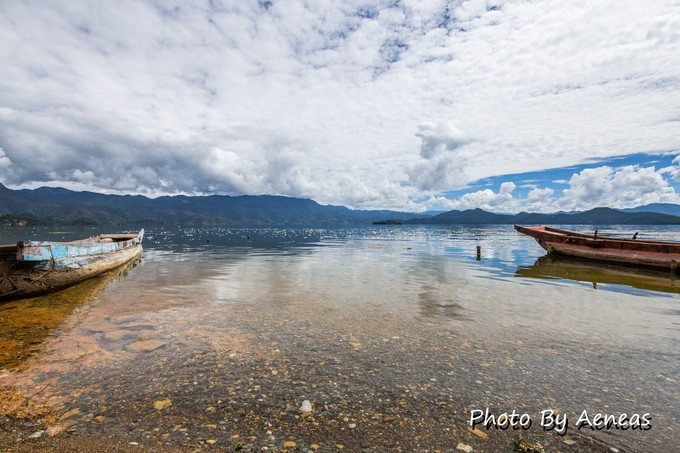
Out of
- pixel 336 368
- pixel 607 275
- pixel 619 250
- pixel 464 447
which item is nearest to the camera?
pixel 464 447

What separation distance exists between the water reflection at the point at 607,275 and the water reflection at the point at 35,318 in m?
29.5

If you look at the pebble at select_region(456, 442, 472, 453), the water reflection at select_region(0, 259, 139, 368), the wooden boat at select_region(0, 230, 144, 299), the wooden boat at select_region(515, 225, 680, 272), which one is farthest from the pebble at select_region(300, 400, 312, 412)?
the wooden boat at select_region(515, 225, 680, 272)

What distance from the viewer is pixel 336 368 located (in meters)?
8.72

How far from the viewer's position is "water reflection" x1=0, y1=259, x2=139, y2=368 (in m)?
9.79

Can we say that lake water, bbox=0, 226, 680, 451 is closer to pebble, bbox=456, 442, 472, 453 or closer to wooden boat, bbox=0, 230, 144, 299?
pebble, bbox=456, 442, 472, 453

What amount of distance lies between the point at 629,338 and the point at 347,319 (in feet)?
33.3

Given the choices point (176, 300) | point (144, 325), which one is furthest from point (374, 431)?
point (176, 300)

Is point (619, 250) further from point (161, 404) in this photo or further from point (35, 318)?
point (35, 318)

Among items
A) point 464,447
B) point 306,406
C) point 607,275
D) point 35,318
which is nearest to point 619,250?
point 607,275

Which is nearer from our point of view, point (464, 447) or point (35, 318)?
point (464, 447)

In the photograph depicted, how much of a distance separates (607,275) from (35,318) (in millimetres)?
38143

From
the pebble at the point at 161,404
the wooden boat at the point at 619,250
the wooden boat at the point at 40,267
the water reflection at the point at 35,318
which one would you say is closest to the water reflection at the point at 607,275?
the wooden boat at the point at 619,250

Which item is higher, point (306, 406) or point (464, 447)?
point (306, 406)

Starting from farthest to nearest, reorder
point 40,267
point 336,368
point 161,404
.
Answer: point 40,267 → point 336,368 → point 161,404
